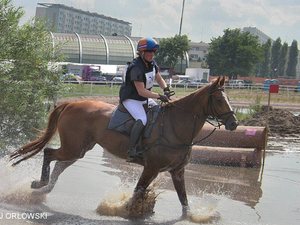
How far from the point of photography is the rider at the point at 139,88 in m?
Answer: 7.63

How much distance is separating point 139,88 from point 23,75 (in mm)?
4481

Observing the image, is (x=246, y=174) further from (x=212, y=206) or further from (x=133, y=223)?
(x=133, y=223)

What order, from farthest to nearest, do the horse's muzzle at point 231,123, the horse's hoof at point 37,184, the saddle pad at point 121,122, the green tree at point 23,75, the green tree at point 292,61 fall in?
the green tree at point 292,61 → the green tree at point 23,75 → the horse's hoof at point 37,184 → the saddle pad at point 121,122 → the horse's muzzle at point 231,123

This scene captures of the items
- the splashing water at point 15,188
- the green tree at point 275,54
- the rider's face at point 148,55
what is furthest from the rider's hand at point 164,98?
the green tree at point 275,54

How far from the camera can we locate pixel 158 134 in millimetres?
7699

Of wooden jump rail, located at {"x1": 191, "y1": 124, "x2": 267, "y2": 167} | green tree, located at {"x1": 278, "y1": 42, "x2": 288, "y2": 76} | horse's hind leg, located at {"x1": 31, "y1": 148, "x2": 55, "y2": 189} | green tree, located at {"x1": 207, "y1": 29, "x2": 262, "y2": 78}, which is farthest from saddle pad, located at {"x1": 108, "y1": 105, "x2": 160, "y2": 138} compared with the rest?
green tree, located at {"x1": 278, "y1": 42, "x2": 288, "y2": 76}

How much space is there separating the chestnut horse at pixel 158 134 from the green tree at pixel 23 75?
274 cm

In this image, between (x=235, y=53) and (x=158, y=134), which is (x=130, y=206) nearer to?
(x=158, y=134)

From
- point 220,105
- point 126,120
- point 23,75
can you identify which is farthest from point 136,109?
point 23,75

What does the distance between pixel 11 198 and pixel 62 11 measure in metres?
195

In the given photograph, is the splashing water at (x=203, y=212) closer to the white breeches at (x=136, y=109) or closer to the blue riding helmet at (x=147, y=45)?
the white breeches at (x=136, y=109)

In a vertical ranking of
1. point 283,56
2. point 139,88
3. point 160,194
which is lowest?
point 160,194

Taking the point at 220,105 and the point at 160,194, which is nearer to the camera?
the point at 220,105

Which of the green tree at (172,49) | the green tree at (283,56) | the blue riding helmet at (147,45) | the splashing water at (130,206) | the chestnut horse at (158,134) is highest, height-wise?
the green tree at (283,56)
